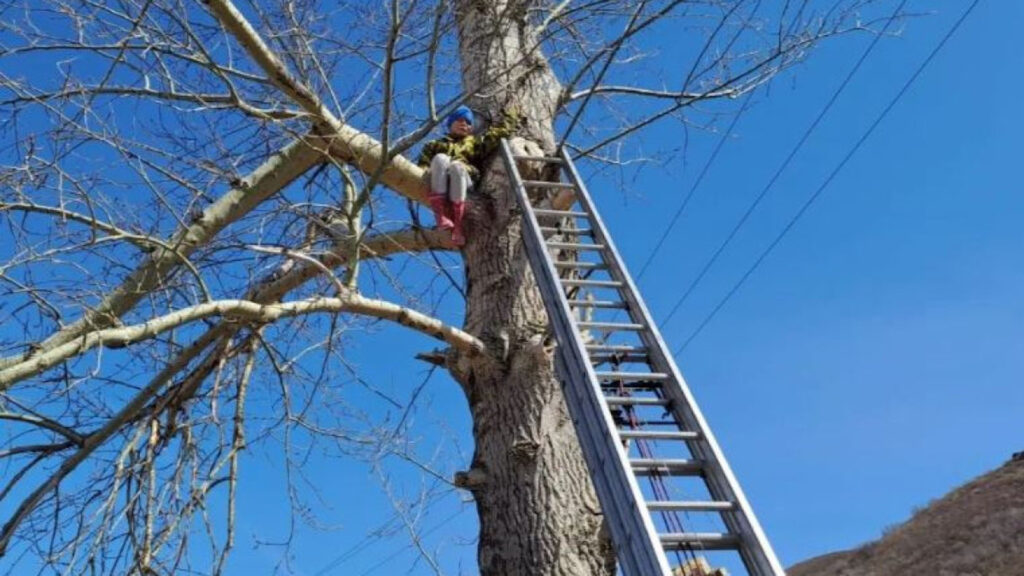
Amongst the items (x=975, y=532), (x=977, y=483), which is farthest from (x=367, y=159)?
(x=977, y=483)

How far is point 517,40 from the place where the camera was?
557 centimetres

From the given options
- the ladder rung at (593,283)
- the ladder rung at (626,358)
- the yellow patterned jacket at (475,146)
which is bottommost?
the ladder rung at (626,358)

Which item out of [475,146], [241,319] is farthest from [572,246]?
[241,319]

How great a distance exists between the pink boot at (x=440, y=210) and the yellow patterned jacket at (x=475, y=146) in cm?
31

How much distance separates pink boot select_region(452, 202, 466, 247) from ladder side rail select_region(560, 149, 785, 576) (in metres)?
0.66

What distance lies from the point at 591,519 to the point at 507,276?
4.03ft

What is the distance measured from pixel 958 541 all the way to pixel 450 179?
19565mm

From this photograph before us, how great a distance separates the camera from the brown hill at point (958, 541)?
17750 millimetres

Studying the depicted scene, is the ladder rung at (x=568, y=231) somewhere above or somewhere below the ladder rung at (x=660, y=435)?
above

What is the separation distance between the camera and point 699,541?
271cm

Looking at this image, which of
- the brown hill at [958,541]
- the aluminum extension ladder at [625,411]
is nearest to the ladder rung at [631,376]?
the aluminum extension ladder at [625,411]

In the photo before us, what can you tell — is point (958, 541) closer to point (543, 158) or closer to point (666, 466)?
point (543, 158)

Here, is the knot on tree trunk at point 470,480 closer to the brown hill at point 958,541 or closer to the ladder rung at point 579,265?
the ladder rung at point 579,265

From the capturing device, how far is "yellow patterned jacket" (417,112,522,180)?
4.82 m
